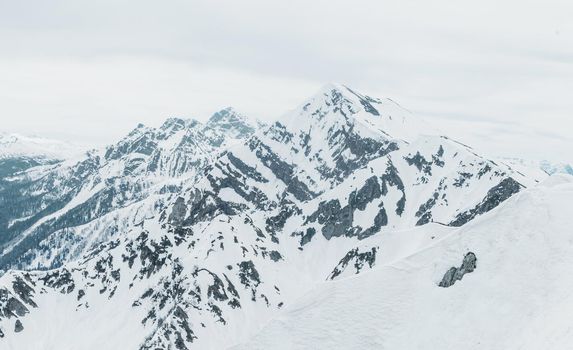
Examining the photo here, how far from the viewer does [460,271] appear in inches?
3445

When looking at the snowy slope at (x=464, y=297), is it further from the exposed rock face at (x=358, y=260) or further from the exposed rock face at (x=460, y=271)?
the exposed rock face at (x=358, y=260)

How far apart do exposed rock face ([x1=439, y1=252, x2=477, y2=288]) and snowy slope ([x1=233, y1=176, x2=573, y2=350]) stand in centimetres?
→ 103

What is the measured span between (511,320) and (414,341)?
1343 cm

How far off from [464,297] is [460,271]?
639 cm

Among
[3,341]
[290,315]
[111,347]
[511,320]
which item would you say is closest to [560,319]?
[511,320]

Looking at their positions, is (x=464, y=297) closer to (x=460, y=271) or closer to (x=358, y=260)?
(x=460, y=271)

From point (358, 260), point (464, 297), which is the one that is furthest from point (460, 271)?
point (358, 260)

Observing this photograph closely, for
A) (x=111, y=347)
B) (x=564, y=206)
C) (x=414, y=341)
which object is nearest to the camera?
(x=414, y=341)

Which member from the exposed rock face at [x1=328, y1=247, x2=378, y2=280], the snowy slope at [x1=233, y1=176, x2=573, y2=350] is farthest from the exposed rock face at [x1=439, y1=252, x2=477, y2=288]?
the exposed rock face at [x1=328, y1=247, x2=378, y2=280]

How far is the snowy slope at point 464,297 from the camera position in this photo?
7300 centimetres

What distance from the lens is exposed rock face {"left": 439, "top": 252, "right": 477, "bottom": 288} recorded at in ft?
284

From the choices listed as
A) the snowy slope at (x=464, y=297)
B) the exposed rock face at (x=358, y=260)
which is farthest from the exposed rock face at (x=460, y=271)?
the exposed rock face at (x=358, y=260)

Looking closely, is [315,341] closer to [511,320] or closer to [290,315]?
[290,315]

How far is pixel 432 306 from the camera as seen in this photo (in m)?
83.1
